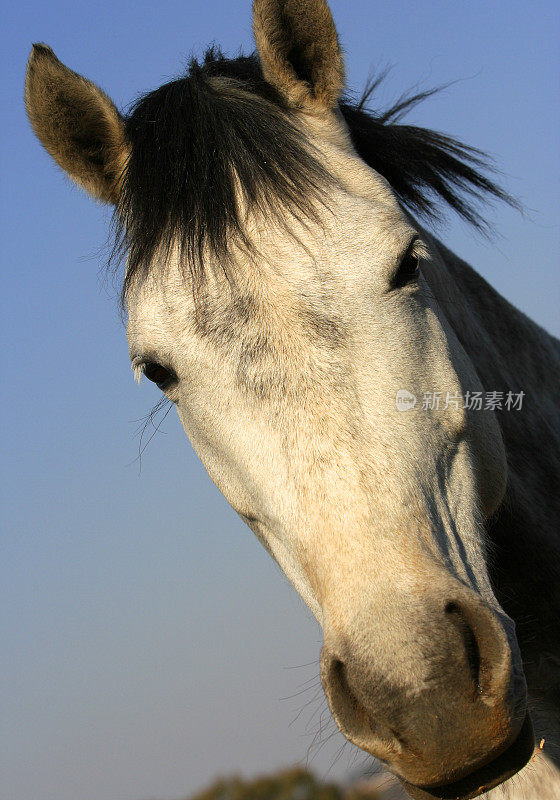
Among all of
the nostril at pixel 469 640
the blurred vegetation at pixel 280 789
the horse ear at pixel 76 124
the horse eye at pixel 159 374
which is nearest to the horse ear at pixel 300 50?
the horse ear at pixel 76 124

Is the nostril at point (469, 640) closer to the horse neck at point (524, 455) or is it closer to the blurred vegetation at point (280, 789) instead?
the horse neck at point (524, 455)

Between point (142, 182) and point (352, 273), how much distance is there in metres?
1.00

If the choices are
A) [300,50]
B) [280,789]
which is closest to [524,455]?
[300,50]

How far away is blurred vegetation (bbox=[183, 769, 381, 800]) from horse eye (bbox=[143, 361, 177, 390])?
17.7ft

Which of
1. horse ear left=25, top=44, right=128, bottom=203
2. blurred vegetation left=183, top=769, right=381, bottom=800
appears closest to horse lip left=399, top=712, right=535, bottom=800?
horse ear left=25, top=44, right=128, bottom=203

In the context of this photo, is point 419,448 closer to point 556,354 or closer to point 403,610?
point 403,610

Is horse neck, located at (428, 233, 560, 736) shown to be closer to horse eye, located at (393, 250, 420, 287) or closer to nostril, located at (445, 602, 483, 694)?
horse eye, located at (393, 250, 420, 287)

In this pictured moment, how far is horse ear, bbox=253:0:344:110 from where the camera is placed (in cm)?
280

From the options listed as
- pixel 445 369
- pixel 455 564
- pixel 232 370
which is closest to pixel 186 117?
pixel 232 370

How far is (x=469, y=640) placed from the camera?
1736 mm

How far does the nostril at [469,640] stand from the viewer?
1.70 metres

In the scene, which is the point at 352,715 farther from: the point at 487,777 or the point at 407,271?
the point at 407,271

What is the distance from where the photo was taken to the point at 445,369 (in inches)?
93.6

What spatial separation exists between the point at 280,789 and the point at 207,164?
6.58m
